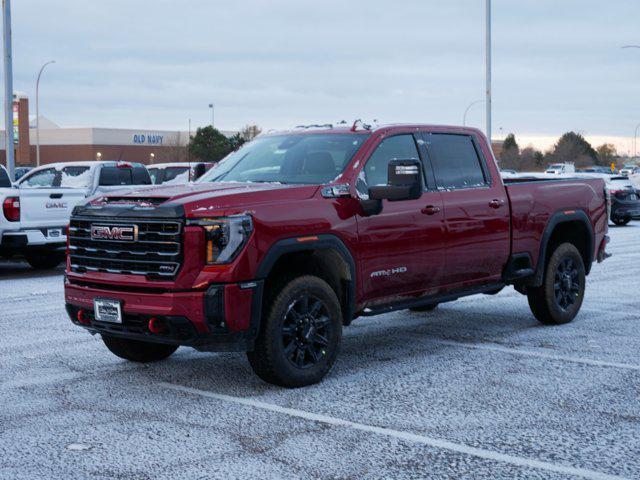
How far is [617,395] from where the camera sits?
6992 mm

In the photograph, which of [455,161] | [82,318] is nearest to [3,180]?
[82,318]

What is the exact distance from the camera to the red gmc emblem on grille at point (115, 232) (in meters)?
6.89

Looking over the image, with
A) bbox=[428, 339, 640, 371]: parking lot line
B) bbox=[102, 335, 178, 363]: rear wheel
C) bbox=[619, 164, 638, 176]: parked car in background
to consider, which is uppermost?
bbox=[619, 164, 638, 176]: parked car in background

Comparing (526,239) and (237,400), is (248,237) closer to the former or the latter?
(237,400)

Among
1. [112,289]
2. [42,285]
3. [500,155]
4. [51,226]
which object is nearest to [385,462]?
[112,289]

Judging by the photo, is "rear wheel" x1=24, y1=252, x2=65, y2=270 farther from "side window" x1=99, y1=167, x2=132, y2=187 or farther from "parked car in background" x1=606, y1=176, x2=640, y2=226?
Result: "parked car in background" x1=606, y1=176, x2=640, y2=226

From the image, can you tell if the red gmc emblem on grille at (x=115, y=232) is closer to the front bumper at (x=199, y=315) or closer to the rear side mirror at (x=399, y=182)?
the front bumper at (x=199, y=315)

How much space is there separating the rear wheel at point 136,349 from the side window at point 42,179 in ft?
35.5

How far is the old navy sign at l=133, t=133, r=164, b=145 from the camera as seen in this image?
98375 millimetres

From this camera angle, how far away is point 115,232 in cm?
701

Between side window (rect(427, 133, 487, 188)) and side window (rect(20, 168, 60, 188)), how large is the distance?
439 inches

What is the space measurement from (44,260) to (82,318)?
34.1 ft

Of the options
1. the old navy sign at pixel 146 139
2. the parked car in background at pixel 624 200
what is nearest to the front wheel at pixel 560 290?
the parked car in background at pixel 624 200

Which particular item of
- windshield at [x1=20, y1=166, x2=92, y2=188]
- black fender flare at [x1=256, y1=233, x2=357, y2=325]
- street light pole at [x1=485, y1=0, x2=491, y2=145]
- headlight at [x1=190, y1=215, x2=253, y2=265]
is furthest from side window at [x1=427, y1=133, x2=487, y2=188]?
street light pole at [x1=485, y1=0, x2=491, y2=145]
